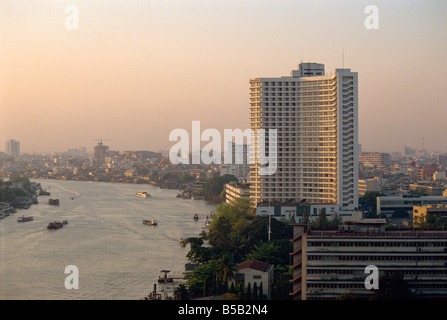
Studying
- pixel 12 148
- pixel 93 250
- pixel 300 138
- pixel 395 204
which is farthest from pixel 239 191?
pixel 12 148

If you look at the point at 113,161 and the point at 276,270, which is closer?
the point at 276,270

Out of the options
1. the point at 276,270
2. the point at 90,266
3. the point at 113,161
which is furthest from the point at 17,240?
the point at 113,161

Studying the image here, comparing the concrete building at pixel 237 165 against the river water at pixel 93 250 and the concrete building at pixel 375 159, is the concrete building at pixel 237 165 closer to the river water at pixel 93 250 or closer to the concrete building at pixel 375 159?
the river water at pixel 93 250

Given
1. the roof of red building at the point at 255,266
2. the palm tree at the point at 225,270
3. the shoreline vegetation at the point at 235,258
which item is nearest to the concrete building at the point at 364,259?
the shoreline vegetation at the point at 235,258

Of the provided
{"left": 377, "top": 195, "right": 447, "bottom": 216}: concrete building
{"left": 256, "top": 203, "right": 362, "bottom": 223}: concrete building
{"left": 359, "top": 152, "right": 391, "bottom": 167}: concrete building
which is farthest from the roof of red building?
{"left": 359, "top": 152, "right": 391, "bottom": 167}: concrete building

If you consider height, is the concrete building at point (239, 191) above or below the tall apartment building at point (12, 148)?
below
